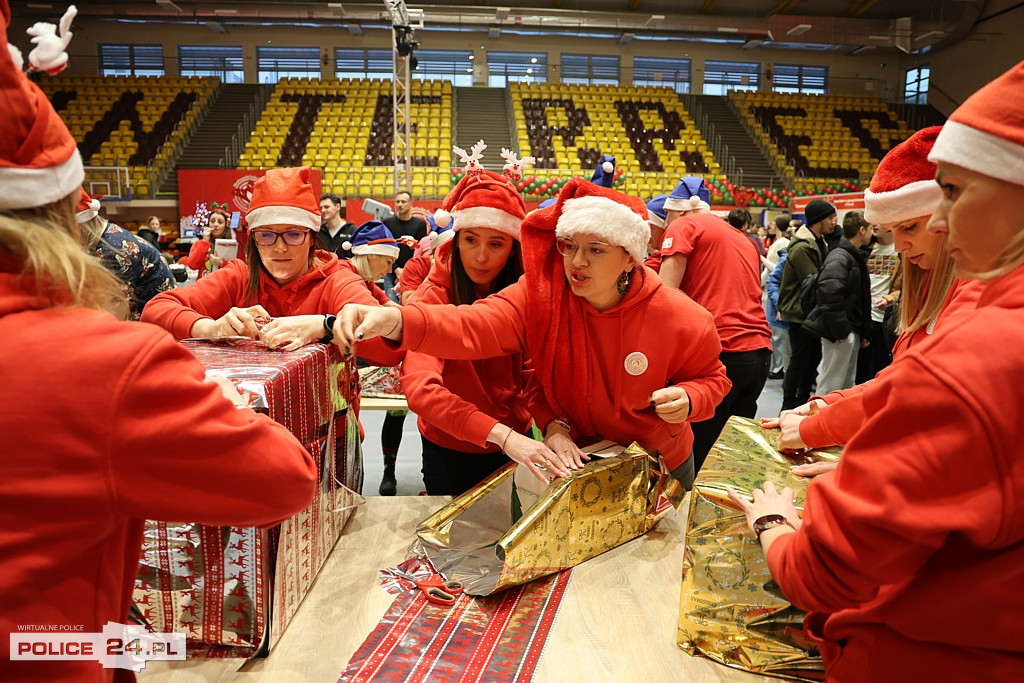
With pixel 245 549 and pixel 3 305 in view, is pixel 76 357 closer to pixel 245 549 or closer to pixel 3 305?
pixel 3 305

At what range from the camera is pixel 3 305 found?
72 centimetres

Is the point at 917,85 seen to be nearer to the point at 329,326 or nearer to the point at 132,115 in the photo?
the point at 132,115

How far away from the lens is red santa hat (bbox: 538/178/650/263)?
1.73m

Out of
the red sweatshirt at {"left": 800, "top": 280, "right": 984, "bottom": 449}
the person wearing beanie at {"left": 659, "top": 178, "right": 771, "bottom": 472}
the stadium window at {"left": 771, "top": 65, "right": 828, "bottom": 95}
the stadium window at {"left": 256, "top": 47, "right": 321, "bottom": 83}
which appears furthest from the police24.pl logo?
the stadium window at {"left": 771, "top": 65, "right": 828, "bottom": 95}

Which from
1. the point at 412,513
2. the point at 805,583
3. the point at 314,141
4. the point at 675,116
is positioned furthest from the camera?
the point at 675,116

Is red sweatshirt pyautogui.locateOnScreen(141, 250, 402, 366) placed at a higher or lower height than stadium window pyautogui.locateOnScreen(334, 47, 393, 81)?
lower

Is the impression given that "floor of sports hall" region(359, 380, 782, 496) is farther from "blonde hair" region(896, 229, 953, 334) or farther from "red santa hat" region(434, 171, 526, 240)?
"blonde hair" region(896, 229, 953, 334)

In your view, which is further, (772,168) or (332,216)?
(772,168)

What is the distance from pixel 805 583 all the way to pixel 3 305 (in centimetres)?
95

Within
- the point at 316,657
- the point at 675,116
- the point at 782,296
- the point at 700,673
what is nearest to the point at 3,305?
the point at 316,657

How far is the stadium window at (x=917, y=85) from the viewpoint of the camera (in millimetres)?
19875

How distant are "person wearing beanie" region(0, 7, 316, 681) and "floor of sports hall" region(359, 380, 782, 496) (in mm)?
2553

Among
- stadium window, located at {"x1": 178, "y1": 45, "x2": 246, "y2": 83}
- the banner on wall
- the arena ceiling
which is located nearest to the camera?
the banner on wall

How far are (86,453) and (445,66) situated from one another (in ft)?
67.6
